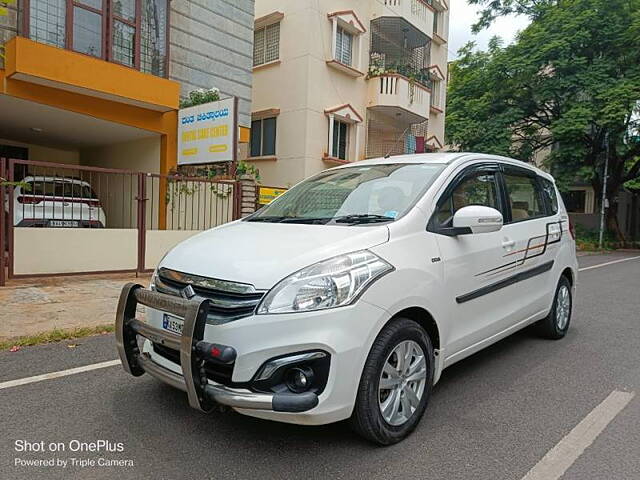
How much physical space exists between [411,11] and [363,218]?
55.3 ft

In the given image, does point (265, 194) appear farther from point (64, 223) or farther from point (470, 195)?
point (470, 195)

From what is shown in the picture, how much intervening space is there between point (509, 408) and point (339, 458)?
1406 millimetres

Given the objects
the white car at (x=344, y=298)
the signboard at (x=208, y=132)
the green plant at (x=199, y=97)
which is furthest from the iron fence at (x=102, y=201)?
the white car at (x=344, y=298)

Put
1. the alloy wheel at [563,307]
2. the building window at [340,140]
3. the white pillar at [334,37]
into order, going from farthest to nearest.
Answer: the building window at [340,140], the white pillar at [334,37], the alloy wheel at [563,307]

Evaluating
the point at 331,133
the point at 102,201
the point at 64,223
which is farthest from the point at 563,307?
the point at 331,133

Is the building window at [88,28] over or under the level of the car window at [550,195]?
over

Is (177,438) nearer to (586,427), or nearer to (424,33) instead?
(586,427)

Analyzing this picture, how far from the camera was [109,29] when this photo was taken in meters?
9.60

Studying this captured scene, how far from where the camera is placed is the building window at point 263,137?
53.2 feet

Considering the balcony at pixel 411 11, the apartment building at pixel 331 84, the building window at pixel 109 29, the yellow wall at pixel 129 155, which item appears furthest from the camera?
the balcony at pixel 411 11

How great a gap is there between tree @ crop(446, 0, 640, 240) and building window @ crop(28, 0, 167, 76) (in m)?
13.8

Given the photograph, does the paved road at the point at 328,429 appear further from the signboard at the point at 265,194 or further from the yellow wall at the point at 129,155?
the yellow wall at the point at 129,155

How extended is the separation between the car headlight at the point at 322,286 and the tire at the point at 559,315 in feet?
10.1

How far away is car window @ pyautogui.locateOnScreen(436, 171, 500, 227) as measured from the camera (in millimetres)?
3520
